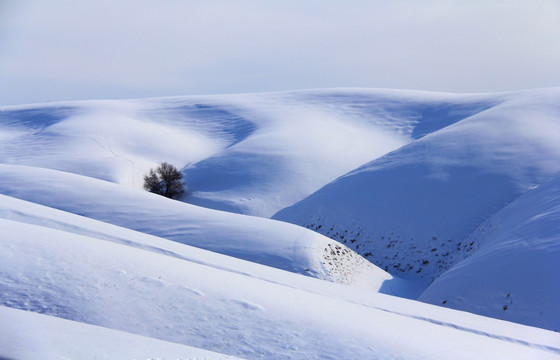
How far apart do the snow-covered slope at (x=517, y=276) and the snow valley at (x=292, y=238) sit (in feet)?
0.16

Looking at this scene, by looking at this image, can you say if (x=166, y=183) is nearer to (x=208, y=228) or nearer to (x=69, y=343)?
(x=208, y=228)

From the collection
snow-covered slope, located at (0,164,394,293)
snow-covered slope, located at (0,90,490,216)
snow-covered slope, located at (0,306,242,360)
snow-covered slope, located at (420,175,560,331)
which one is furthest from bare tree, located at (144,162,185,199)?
snow-covered slope, located at (0,306,242,360)

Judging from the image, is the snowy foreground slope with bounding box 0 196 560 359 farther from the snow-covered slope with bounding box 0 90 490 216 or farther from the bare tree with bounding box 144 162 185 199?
the bare tree with bounding box 144 162 185 199

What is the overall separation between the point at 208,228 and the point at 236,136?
28.6 meters

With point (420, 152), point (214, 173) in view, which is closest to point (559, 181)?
point (420, 152)

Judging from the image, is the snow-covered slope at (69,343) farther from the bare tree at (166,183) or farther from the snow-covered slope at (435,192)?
the bare tree at (166,183)

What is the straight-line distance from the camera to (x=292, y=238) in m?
16.2

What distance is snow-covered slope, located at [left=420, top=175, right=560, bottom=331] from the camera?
1148 centimetres

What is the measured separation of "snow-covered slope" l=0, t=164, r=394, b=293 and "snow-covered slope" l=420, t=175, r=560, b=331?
2737 mm

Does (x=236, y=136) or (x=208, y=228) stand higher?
(x=236, y=136)

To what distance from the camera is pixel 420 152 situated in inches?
1096

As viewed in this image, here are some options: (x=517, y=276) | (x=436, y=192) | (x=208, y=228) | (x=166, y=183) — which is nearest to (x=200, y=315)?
(x=517, y=276)

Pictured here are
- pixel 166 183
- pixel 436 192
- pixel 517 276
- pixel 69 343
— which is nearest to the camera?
pixel 69 343

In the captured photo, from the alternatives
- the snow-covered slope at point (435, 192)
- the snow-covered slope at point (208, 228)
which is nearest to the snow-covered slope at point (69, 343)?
the snow-covered slope at point (208, 228)
